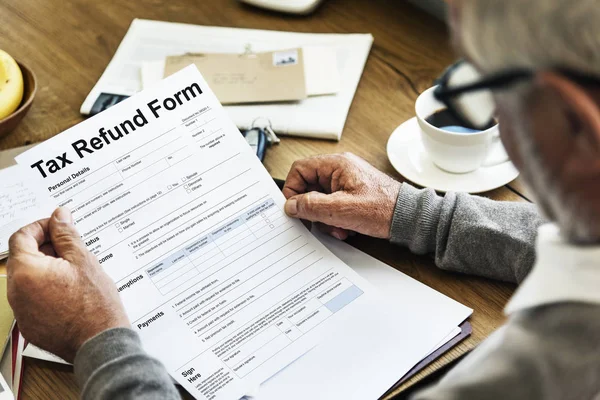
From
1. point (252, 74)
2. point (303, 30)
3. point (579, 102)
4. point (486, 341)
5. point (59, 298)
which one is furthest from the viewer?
point (303, 30)

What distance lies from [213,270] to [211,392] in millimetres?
159

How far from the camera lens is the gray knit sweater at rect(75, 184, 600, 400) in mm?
568

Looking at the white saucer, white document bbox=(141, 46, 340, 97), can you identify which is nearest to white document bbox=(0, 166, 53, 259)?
white document bbox=(141, 46, 340, 97)

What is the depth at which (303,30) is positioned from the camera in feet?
4.39

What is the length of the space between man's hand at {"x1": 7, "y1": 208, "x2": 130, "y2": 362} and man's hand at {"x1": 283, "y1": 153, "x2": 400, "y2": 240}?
27 centimetres

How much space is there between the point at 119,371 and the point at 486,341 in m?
0.39

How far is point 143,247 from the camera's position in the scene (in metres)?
0.89

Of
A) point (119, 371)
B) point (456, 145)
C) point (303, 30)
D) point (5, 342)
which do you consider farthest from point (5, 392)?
point (303, 30)

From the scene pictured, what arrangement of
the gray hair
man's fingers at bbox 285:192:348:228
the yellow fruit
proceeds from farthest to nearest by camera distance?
the yellow fruit, man's fingers at bbox 285:192:348:228, the gray hair

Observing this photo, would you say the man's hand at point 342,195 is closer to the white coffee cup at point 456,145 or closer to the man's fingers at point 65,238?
the white coffee cup at point 456,145

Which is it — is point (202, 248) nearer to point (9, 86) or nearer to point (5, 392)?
point (5, 392)

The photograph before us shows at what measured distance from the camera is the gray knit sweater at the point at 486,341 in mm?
568

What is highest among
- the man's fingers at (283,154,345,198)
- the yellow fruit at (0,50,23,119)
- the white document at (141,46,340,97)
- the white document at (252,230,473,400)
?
the yellow fruit at (0,50,23,119)

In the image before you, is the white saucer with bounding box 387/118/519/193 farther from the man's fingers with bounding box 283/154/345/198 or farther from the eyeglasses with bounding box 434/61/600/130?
the eyeglasses with bounding box 434/61/600/130
